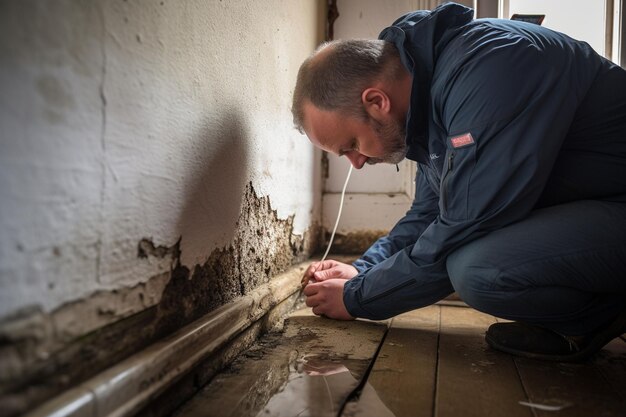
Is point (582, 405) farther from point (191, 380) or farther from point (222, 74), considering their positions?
point (222, 74)

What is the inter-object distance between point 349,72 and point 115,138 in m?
0.68

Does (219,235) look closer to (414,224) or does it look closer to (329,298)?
(329,298)

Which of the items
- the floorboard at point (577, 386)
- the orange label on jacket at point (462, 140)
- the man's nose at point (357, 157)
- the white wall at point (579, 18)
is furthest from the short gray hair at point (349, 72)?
the white wall at point (579, 18)

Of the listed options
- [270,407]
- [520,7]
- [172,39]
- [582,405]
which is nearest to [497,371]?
[582,405]

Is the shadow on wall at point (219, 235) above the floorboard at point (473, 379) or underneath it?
above

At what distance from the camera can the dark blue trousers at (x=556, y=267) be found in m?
0.98

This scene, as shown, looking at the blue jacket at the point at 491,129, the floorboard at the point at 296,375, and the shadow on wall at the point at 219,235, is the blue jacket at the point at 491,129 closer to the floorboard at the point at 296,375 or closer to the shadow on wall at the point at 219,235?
the floorboard at the point at 296,375

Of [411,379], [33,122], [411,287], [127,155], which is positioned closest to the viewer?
[33,122]

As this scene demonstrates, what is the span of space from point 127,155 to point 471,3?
1822 millimetres

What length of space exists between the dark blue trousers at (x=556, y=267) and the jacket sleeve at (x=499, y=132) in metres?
0.05

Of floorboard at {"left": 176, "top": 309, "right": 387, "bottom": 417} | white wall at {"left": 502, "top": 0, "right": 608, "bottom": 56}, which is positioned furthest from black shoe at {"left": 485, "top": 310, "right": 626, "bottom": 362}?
white wall at {"left": 502, "top": 0, "right": 608, "bottom": 56}

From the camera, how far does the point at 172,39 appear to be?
0.80m

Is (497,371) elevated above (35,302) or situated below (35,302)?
below

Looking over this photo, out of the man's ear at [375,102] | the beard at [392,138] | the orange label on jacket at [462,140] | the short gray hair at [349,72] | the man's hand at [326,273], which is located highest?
the short gray hair at [349,72]
